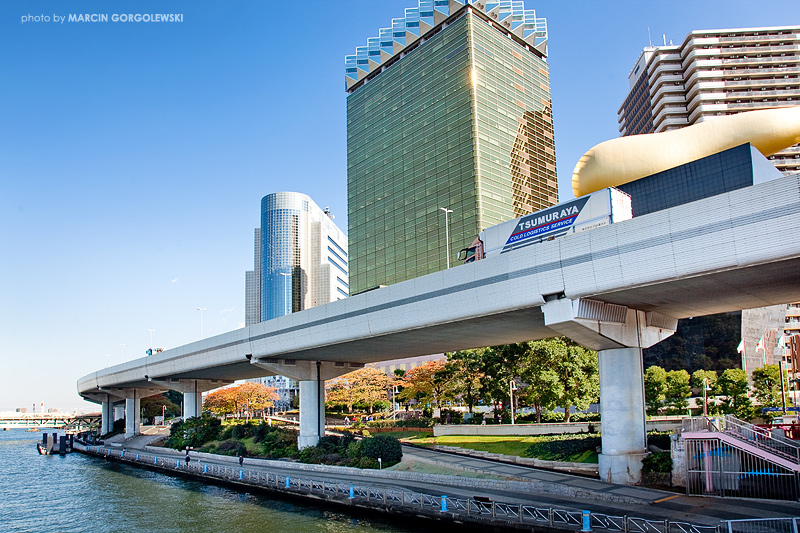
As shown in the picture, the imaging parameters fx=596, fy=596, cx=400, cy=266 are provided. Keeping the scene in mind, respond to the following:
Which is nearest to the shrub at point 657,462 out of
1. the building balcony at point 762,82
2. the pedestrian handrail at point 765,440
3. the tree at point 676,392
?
the pedestrian handrail at point 765,440

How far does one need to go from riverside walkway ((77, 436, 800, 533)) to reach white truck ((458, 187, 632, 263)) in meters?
14.2

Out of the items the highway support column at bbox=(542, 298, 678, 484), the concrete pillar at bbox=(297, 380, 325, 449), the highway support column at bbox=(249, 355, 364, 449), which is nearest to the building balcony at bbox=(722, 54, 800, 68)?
the highway support column at bbox=(249, 355, 364, 449)

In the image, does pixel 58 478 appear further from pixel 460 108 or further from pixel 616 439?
pixel 460 108

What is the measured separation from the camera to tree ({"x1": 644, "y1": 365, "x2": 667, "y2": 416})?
63469mm

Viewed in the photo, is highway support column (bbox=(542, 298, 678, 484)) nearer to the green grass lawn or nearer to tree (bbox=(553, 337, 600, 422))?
the green grass lawn

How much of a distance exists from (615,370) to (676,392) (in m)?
38.4

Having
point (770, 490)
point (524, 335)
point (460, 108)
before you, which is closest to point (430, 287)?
point (524, 335)

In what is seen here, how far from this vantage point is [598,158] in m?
37.3

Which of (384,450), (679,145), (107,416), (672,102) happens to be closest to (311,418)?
(384,450)

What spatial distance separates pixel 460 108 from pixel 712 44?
5813 centimetres

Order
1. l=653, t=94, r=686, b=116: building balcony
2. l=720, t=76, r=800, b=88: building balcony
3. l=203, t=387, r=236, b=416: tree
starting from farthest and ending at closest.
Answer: l=653, t=94, r=686, b=116: building balcony < l=720, t=76, r=800, b=88: building balcony < l=203, t=387, r=236, b=416: tree

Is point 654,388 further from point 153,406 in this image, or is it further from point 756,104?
point 153,406

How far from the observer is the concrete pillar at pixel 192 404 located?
300 feet

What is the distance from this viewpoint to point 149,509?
136ft
